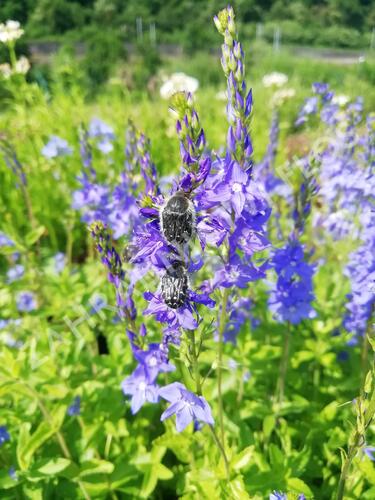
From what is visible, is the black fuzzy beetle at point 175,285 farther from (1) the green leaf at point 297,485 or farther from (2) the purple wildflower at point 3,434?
(2) the purple wildflower at point 3,434

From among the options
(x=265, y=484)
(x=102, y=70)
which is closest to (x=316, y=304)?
(x=265, y=484)

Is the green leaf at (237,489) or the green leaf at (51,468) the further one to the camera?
the green leaf at (51,468)

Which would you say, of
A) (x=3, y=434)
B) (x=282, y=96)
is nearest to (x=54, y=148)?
(x=3, y=434)

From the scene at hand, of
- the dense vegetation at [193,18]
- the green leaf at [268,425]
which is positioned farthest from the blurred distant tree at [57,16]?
the green leaf at [268,425]

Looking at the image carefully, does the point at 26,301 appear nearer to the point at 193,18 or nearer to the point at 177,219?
the point at 177,219

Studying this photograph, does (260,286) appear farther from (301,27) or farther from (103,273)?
(301,27)
